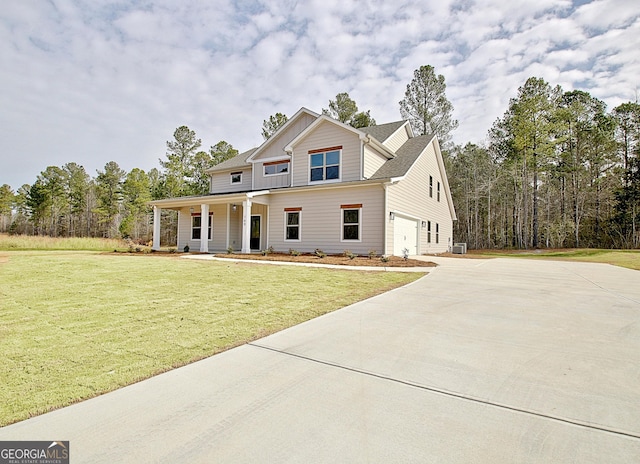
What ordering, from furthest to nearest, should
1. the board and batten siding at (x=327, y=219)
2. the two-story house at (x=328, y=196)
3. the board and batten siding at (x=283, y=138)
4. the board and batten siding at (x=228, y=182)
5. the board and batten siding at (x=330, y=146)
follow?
the board and batten siding at (x=228, y=182) → the board and batten siding at (x=283, y=138) → the board and batten siding at (x=330, y=146) → the two-story house at (x=328, y=196) → the board and batten siding at (x=327, y=219)

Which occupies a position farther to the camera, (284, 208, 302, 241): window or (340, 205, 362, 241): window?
(284, 208, 302, 241): window

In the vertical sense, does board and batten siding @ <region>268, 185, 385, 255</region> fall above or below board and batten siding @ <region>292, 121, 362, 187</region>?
below

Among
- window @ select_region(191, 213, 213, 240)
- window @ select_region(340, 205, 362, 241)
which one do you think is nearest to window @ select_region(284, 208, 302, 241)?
window @ select_region(340, 205, 362, 241)

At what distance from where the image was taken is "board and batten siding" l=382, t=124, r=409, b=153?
742 inches

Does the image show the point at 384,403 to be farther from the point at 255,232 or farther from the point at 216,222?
the point at 216,222

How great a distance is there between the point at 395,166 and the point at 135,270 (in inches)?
520

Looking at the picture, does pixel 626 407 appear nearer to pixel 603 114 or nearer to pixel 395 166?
pixel 395 166

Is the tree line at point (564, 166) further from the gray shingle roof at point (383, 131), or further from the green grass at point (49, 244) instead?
the green grass at point (49, 244)

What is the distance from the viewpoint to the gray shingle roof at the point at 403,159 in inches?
637

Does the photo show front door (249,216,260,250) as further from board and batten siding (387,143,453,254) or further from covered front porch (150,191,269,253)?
board and batten siding (387,143,453,254)

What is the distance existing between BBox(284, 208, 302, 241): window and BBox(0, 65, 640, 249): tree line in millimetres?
10304

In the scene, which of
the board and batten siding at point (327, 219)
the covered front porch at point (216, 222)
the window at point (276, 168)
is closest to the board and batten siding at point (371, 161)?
the board and batten siding at point (327, 219)

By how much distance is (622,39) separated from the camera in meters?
15.0

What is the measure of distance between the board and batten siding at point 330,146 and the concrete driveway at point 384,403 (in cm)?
1232
